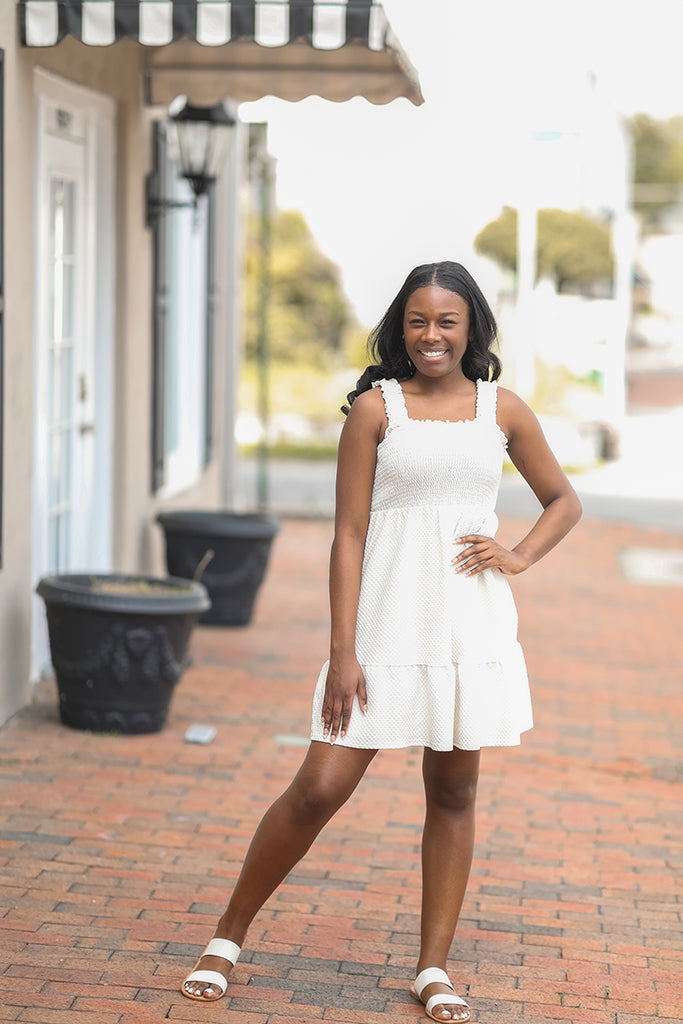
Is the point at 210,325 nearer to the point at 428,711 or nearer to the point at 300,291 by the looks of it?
the point at 428,711

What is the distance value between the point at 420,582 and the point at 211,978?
3.65ft

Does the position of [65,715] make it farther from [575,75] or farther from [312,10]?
[575,75]

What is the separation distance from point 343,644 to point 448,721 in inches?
12.0

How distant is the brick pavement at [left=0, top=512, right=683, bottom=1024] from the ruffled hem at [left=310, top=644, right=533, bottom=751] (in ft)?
2.40

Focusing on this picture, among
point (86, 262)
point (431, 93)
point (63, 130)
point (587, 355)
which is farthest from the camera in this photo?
point (587, 355)

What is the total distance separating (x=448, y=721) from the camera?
347 cm

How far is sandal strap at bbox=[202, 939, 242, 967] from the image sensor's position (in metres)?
3.70

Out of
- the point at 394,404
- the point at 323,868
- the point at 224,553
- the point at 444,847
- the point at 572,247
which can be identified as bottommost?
the point at 323,868

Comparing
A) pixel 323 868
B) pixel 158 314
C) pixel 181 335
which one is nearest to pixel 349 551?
pixel 323 868

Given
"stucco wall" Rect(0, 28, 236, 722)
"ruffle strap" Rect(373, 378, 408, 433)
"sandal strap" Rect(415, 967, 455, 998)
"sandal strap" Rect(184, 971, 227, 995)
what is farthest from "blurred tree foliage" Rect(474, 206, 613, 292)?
"sandal strap" Rect(184, 971, 227, 995)

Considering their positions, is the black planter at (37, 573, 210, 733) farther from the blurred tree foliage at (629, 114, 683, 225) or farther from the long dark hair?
the blurred tree foliage at (629, 114, 683, 225)

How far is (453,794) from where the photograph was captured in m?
3.66

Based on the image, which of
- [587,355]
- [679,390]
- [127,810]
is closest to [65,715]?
[127,810]

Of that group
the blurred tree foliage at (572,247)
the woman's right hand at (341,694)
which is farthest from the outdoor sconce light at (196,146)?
the blurred tree foliage at (572,247)
